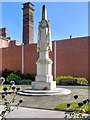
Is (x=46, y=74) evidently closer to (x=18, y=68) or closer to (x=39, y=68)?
(x=39, y=68)

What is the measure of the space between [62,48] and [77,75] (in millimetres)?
2971

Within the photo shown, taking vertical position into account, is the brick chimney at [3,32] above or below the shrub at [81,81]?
above

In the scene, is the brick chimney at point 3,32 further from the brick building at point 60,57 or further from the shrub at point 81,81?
the shrub at point 81,81

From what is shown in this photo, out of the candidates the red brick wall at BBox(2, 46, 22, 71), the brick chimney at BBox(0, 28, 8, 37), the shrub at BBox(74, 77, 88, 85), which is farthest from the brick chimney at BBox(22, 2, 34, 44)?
the shrub at BBox(74, 77, 88, 85)

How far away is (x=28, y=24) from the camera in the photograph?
86.1 ft

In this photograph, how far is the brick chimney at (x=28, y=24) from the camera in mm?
26056

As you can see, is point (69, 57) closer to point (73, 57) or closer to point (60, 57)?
point (73, 57)

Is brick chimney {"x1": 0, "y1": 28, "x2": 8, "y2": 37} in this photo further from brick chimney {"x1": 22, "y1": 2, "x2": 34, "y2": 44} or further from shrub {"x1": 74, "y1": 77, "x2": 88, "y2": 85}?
shrub {"x1": 74, "y1": 77, "x2": 88, "y2": 85}

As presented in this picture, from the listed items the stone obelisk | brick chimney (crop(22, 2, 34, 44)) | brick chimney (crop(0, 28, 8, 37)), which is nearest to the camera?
the stone obelisk

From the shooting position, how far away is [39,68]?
1280cm

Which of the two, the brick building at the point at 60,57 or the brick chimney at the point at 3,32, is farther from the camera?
the brick chimney at the point at 3,32

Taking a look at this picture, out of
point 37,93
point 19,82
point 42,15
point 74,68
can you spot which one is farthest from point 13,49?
point 37,93

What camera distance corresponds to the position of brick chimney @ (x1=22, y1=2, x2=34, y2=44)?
2606 centimetres

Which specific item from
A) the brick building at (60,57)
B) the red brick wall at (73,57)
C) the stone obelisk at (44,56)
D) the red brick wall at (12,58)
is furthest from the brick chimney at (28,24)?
the stone obelisk at (44,56)
